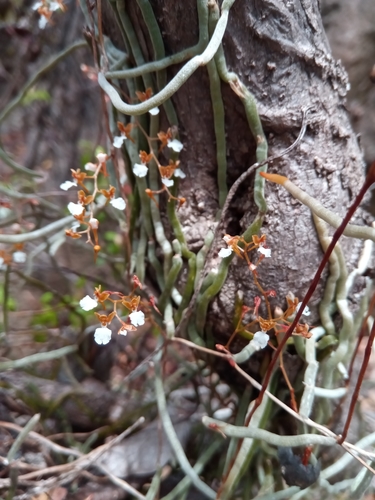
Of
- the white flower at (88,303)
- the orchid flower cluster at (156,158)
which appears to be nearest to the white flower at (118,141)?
the orchid flower cluster at (156,158)

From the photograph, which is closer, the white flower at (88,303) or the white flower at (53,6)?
the white flower at (88,303)

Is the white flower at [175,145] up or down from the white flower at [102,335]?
up

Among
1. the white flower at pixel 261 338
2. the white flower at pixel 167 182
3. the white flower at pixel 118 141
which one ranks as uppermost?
the white flower at pixel 118 141

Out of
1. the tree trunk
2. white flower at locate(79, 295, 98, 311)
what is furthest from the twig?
white flower at locate(79, 295, 98, 311)

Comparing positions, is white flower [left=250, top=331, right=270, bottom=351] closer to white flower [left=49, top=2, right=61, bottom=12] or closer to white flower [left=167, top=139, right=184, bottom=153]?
white flower [left=167, top=139, right=184, bottom=153]

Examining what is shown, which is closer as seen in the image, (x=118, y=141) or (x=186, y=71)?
(x=186, y=71)

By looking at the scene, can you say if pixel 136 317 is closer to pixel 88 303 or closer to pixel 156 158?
pixel 88 303

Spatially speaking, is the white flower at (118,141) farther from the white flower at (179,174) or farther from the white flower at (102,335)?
the white flower at (102,335)

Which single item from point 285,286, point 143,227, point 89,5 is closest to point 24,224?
point 143,227

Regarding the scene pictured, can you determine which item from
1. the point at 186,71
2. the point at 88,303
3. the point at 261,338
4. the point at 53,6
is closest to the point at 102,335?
the point at 88,303
